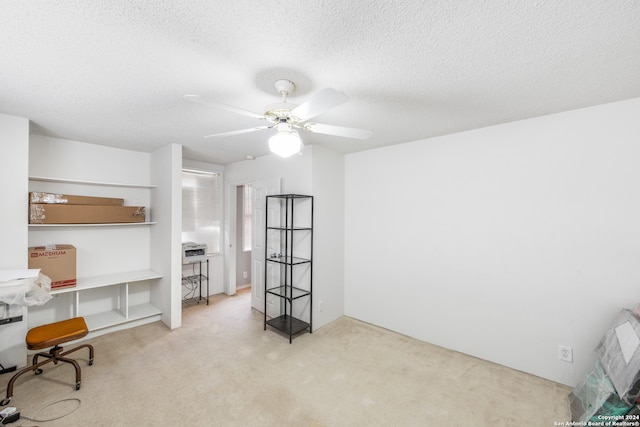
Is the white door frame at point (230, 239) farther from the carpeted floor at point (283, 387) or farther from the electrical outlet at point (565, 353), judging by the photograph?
the electrical outlet at point (565, 353)

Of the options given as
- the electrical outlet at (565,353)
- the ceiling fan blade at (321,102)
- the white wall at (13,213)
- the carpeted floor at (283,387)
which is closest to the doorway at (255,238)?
the carpeted floor at (283,387)

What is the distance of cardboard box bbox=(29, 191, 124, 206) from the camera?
8.62 feet

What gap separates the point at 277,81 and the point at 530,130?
224 centimetres

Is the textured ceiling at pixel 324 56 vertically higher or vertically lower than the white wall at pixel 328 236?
higher

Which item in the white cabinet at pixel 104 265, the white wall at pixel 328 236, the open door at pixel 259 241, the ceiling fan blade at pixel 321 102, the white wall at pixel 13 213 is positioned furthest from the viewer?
the open door at pixel 259 241

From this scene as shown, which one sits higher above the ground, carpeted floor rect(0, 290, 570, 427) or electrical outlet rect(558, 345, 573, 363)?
electrical outlet rect(558, 345, 573, 363)

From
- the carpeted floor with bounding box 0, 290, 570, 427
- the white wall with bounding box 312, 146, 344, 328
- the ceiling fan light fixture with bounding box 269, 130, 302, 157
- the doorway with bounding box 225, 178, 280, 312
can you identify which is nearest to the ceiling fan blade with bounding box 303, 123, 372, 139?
the ceiling fan light fixture with bounding box 269, 130, 302, 157

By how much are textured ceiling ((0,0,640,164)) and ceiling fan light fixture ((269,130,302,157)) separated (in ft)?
1.14

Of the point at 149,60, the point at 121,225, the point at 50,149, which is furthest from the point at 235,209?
the point at 149,60

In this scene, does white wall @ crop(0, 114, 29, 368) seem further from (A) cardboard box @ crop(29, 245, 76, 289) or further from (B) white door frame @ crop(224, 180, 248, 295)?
(B) white door frame @ crop(224, 180, 248, 295)

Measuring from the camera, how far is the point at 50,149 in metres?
3.06

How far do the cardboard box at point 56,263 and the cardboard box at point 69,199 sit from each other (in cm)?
51

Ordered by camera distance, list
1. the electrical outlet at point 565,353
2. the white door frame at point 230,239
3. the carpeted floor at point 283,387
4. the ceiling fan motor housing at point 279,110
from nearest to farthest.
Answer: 1. the ceiling fan motor housing at point 279,110
2. the carpeted floor at point 283,387
3. the electrical outlet at point 565,353
4. the white door frame at point 230,239

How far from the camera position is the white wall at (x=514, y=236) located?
2.06 metres
